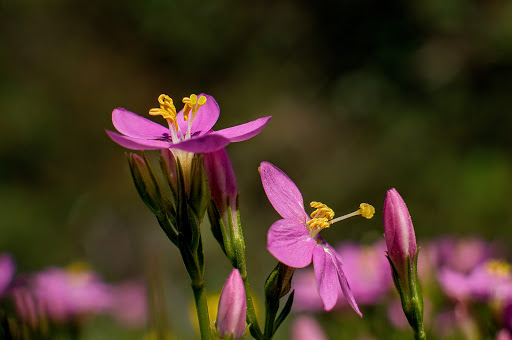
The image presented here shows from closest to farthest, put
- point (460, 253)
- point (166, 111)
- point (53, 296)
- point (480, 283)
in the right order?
point (166, 111), point (480, 283), point (53, 296), point (460, 253)

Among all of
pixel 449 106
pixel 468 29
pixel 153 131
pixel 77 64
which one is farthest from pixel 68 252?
pixel 468 29

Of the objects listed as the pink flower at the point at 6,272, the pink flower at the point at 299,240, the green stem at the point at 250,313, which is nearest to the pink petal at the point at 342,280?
the pink flower at the point at 299,240

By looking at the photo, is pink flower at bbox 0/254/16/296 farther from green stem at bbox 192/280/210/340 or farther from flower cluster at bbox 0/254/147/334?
green stem at bbox 192/280/210/340

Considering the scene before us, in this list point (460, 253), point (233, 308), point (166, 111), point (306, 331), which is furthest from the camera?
point (460, 253)

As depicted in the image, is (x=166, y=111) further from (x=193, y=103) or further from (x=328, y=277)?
(x=328, y=277)

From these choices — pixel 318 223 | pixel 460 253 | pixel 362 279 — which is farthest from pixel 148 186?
pixel 460 253

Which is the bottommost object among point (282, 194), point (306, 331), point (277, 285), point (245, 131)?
point (306, 331)
